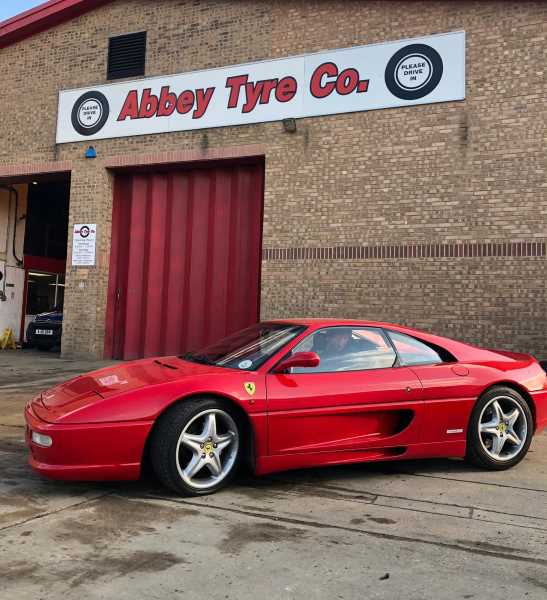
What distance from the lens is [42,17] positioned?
1327cm

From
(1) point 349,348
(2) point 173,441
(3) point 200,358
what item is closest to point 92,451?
(2) point 173,441

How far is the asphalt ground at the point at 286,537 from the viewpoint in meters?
2.56

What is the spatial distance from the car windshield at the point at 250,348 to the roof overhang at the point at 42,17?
11103 mm

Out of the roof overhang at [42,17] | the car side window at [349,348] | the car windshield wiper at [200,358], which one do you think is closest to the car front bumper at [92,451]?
the car windshield wiper at [200,358]

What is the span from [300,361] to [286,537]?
121 cm

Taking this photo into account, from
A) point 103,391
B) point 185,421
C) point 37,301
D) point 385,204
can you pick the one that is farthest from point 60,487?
point 37,301

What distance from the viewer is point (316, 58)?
36.0 ft

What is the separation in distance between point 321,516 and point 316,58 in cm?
943

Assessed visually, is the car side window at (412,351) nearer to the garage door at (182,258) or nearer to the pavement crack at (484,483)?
the pavement crack at (484,483)

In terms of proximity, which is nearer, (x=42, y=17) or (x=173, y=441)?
(x=173, y=441)

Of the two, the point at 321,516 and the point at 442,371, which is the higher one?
the point at 442,371

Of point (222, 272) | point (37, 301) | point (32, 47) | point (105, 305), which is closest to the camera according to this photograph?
point (222, 272)

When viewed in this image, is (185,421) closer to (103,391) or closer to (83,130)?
(103,391)

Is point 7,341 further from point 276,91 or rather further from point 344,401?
point 344,401
